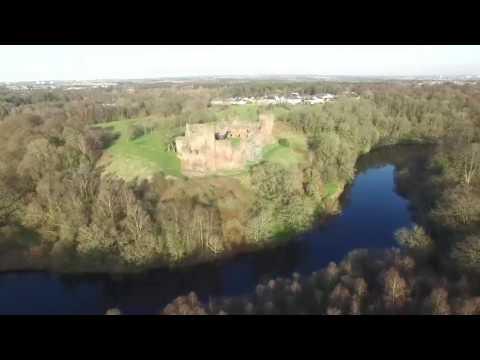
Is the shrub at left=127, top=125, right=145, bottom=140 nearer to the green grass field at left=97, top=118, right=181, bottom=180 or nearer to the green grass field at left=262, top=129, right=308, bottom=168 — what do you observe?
the green grass field at left=97, top=118, right=181, bottom=180

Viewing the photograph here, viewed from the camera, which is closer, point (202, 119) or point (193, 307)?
point (193, 307)

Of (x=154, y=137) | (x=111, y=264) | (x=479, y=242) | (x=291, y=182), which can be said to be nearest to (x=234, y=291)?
(x=111, y=264)

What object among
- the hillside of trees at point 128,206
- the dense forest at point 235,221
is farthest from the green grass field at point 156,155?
the hillside of trees at point 128,206

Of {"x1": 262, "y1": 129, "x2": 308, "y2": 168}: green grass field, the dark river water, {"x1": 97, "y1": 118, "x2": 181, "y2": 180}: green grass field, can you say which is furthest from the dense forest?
{"x1": 97, "y1": 118, "x2": 181, "y2": 180}: green grass field

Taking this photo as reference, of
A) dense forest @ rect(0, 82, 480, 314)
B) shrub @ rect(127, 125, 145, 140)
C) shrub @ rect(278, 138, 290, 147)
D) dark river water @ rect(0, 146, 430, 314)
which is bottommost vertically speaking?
dark river water @ rect(0, 146, 430, 314)

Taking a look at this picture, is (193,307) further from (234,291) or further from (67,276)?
(67,276)

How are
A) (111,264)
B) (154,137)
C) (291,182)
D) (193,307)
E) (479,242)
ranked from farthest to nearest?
(154,137) < (291,182) < (111,264) < (479,242) < (193,307)
